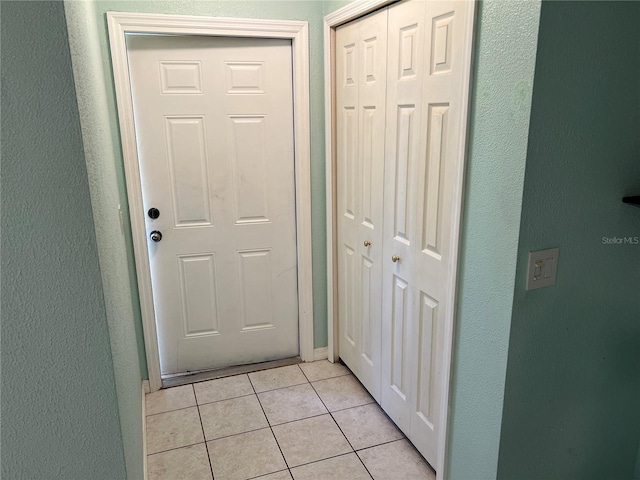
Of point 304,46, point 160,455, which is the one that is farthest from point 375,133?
point 160,455

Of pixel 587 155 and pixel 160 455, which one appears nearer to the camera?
pixel 587 155

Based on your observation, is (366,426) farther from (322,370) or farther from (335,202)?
(335,202)

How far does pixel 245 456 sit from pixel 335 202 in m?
1.36

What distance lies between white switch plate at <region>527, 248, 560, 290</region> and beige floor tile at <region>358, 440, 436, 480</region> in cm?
106

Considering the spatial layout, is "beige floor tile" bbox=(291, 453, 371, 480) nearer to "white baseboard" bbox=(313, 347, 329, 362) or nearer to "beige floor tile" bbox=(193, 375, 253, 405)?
"beige floor tile" bbox=(193, 375, 253, 405)

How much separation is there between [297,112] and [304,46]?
336 mm

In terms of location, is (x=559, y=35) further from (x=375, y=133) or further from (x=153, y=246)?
(x=153, y=246)

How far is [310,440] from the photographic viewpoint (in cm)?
218

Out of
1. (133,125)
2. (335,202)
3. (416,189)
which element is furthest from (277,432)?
(133,125)

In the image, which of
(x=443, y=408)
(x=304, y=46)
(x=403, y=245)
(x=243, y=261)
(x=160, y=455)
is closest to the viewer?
(x=443, y=408)

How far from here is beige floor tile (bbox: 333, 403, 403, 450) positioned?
217cm

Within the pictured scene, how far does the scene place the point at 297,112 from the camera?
2504 millimetres

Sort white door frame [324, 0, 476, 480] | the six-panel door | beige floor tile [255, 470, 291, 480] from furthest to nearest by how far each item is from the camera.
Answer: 1. beige floor tile [255, 470, 291, 480]
2. the six-panel door
3. white door frame [324, 0, 476, 480]

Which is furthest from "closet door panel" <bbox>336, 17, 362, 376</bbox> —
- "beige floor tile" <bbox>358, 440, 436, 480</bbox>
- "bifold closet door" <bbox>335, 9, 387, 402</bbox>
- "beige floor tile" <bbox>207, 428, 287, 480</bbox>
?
"beige floor tile" <bbox>207, 428, 287, 480</bbox>
